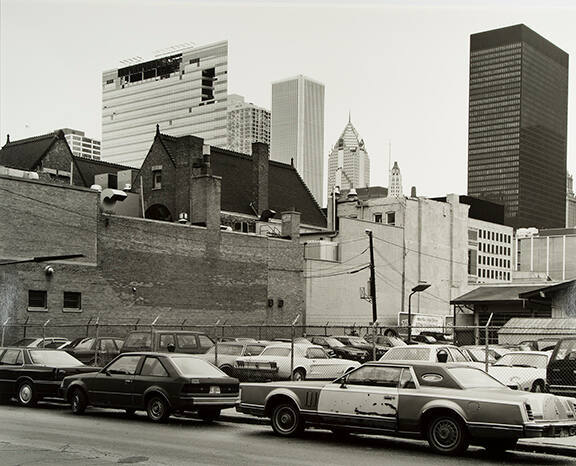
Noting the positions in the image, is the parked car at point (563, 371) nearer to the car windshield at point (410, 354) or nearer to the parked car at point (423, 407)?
the car windshield at point (410, 354)

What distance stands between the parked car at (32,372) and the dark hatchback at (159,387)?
5.77 feet

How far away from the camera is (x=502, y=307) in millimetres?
62000

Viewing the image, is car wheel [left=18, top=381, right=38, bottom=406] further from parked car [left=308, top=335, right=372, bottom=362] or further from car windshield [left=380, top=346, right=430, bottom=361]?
parked car [left=308, top=335, right=372, bottom=362]

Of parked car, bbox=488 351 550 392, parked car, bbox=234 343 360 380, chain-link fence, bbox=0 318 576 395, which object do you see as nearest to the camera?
chain-link fence, bbox=0 318 576 395

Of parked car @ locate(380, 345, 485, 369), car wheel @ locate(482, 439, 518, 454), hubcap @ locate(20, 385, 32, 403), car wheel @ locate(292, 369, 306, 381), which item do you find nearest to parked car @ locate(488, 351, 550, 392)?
parked car @ locate(380, 345, 485, 369)

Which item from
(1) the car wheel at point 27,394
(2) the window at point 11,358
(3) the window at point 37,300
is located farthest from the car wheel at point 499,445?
(3) the window at point 37,300

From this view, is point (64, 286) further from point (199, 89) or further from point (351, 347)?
point (199, 89)

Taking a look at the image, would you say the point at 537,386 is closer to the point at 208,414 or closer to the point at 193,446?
the point at 208,414

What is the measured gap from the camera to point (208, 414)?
1838cm

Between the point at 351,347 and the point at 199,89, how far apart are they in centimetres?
16779

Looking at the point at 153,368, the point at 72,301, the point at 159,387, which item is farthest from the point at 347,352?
the point at 159,387

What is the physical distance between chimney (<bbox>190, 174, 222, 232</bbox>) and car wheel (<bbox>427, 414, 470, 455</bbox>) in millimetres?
40494

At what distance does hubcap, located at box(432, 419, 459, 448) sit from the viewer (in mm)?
14016

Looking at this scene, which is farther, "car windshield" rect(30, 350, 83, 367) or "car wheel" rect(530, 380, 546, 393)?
"car wheel" rect(530, 380, 546, 393)
